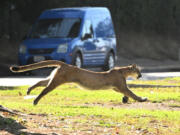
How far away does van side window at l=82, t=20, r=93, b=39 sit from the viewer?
23922mm

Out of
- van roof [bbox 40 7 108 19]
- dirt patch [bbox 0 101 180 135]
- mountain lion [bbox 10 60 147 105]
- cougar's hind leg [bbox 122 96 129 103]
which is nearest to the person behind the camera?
dirt patch [bbox 0 101 180 135]

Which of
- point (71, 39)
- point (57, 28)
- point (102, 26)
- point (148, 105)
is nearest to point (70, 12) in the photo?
point (57, 28)

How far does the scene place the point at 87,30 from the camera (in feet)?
79.2

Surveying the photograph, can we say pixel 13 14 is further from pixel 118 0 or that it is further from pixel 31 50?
pixel 31 50

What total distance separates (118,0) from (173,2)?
15.5 feet

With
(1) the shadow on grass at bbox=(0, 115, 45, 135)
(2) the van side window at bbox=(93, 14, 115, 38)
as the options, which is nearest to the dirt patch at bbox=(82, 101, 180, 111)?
(1) the shadow on grass at bbox=(0, 115, 45, 135)

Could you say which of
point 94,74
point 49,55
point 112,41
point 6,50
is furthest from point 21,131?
point 6,50

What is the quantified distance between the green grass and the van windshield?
19.7 ft

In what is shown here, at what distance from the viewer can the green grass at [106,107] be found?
10320 mm

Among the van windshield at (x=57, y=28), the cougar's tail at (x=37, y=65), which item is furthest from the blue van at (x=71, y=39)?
the cougar's tail at (x=37, y=65)

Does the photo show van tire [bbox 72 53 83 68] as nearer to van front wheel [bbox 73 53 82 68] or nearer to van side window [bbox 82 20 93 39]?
van front wheel [bbox 73 53 82 68]

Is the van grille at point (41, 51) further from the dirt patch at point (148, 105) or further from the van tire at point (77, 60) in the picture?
the dirt patch at point (148, 105)

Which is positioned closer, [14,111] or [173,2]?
[14,111]

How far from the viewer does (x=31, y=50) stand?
77.0 ft
